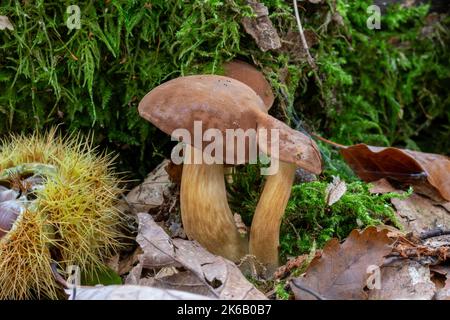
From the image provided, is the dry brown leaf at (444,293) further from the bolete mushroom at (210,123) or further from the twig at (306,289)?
the bolete mushroom at (210,123)

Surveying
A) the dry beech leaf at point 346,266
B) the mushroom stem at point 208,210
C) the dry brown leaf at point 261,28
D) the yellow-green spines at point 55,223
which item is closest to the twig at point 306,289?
the dry beech leaf at point 346,266

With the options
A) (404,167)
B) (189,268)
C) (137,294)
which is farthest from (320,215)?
(137,294)

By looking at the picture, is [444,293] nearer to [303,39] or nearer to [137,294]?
[137,294]

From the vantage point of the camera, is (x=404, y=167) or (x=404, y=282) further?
(x=404, y=167)

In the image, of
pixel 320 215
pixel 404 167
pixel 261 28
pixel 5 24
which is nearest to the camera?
pixel 320 215

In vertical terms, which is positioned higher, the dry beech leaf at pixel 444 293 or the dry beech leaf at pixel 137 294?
the dry beech leaf at pixel 137 294

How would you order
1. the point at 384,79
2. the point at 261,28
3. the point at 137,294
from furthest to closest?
the point at 384,79
the point at 261,28
the point at 137,294

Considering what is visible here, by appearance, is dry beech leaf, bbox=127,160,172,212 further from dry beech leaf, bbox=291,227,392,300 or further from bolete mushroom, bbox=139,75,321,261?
dry beech leaf, bbox=291,227,392,300

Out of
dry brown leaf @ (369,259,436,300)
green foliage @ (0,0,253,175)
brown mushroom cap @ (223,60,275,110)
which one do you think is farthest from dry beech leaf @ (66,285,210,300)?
green foliage @ (0,0,253,175)
